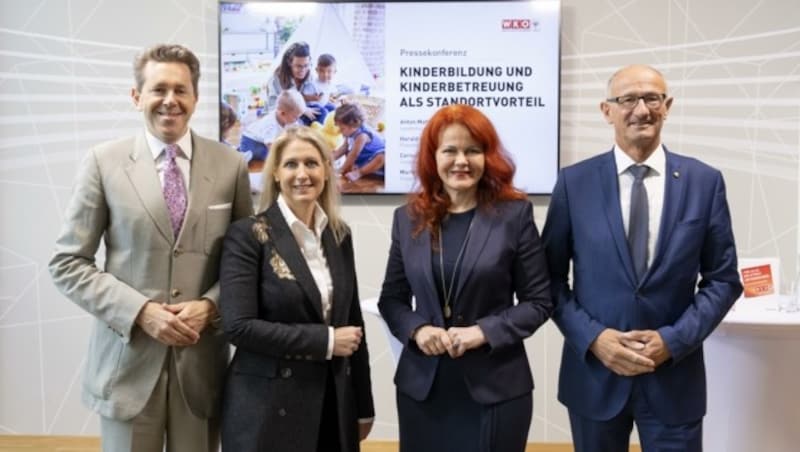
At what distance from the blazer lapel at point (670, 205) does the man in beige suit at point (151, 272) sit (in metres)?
1.24

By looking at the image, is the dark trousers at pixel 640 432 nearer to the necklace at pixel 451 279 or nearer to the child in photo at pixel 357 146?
the necklace at pixel 451 279

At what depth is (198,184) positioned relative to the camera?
1.98 m

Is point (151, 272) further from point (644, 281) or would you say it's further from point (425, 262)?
point (644, 281)

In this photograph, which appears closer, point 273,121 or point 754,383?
point 754,383

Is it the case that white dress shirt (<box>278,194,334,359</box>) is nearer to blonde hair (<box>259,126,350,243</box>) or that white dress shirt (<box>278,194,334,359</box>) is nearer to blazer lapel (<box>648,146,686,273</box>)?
blonde hair (<box>259,126,350,243</box>)

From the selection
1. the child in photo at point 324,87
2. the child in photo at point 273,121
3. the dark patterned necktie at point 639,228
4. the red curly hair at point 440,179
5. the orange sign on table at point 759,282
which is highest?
the child in photo at point 324,87

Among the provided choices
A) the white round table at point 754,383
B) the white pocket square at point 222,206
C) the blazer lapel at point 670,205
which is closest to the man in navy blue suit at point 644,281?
the blazer lapel at point 670,205

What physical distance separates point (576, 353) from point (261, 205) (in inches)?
39.9

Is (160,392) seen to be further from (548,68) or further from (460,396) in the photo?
(548,68)

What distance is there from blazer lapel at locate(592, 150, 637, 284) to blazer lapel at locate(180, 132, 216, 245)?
113 cm

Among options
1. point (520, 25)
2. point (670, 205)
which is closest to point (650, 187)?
point (670, 205)

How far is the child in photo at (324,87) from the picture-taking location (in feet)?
11.3

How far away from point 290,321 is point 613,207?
95cm

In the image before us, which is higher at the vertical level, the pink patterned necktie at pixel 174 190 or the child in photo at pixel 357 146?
the child in photo at pixel 357 146
